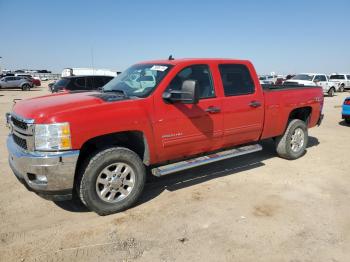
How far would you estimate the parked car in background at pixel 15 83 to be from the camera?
33156 millimetres

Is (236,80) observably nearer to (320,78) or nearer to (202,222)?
(202,222)

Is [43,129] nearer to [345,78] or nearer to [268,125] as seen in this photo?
[268,125]

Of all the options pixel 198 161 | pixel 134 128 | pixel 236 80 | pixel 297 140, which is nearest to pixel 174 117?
pixel 134 128

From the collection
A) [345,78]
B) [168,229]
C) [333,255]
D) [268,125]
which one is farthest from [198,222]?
[345,78]

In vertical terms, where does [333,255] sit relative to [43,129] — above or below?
below

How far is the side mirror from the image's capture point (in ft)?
13.6

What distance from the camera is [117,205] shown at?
4129 mm

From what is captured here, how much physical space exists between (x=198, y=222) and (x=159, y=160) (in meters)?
1.04

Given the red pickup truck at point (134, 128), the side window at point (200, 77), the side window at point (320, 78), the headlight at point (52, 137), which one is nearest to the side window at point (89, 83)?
the red pickup truck at point (134, 128)

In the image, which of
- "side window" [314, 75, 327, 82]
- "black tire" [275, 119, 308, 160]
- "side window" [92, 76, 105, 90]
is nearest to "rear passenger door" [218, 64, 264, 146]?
"black tire" [275, 119, 308, 160]

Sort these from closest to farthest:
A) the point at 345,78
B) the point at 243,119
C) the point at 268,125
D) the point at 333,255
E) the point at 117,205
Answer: the point at 333,255, the point at 117,205, the point at 243,119, the point at 268,125, the point at 345,78

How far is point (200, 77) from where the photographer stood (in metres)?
4.88

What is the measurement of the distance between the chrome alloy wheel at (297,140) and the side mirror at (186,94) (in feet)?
10.4

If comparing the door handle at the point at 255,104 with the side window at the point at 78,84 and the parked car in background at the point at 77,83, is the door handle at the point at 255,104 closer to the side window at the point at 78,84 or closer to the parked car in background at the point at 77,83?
the parked car in background at the point at 77,83
